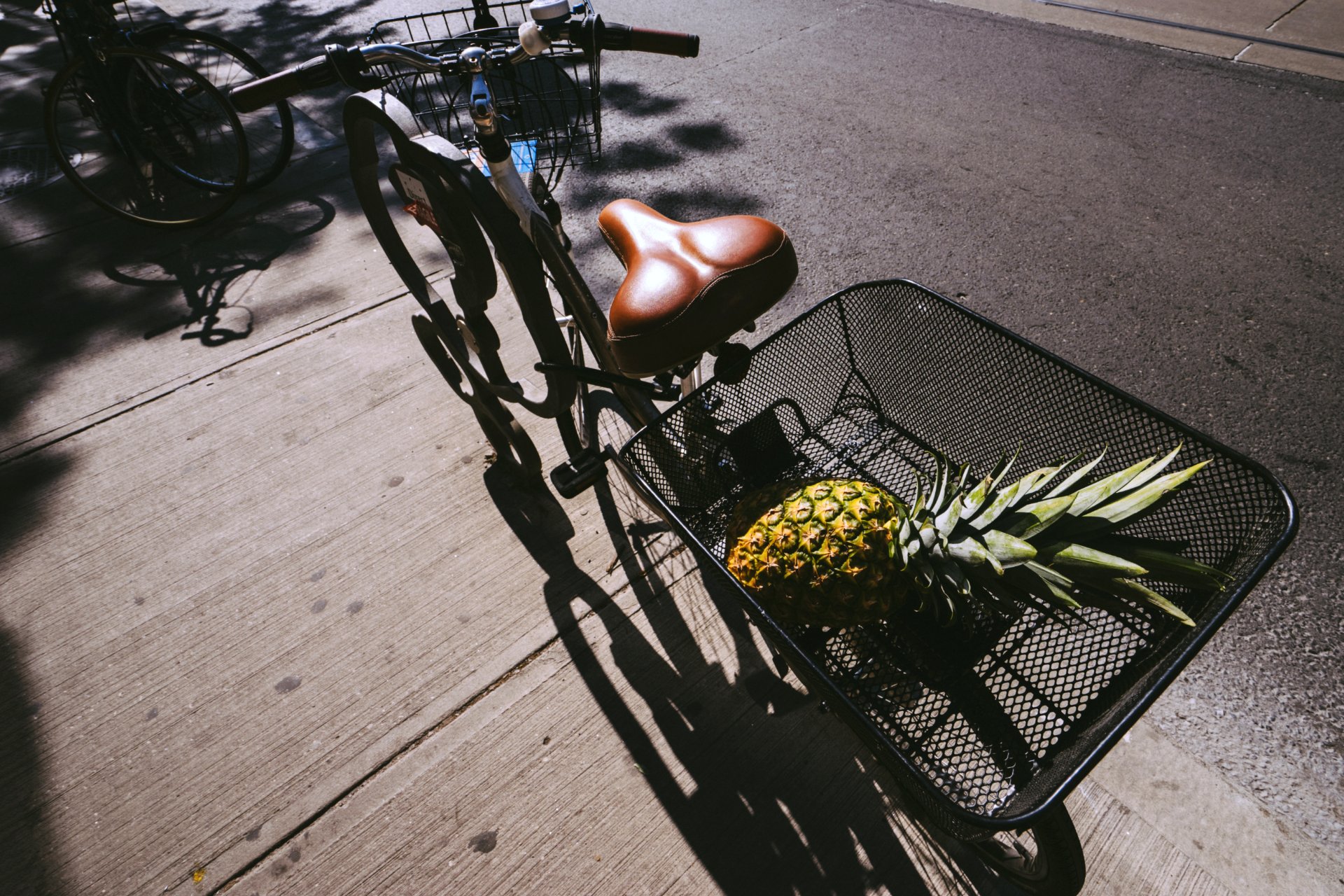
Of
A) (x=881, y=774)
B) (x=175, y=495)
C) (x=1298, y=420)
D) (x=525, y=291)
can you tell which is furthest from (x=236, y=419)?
(x=1298, y=420)

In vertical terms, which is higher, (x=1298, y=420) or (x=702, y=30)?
(x=702, y=30)

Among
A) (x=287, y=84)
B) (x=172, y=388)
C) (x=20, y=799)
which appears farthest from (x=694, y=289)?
(x=172, y=388)

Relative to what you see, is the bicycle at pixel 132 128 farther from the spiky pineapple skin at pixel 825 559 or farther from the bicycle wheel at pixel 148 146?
the spiky pineapple skin at pixel 825 559

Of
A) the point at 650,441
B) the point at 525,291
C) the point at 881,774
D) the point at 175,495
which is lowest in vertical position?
the point at 881,774

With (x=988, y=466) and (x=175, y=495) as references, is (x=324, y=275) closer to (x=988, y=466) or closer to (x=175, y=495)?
(x=175, y=495)

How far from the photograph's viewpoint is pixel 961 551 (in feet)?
4.23

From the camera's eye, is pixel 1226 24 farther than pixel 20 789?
Yes

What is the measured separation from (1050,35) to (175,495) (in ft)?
22.5

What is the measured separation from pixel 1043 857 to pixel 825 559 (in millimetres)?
743

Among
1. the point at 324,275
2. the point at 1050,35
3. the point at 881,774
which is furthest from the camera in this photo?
the point at 1050,35

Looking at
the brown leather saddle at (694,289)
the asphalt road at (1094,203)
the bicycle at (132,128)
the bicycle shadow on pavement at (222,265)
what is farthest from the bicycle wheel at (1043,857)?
the bicycle at (132,128)

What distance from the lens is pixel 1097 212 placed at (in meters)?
3.96

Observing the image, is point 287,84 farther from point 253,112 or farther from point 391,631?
point 253,112

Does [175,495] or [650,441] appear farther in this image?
[175,495]
